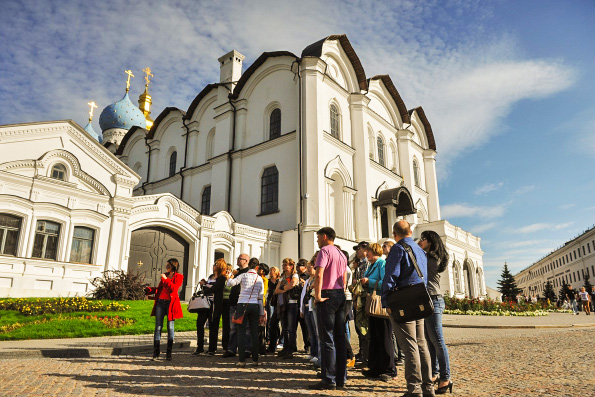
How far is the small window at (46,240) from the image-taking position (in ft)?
50.0

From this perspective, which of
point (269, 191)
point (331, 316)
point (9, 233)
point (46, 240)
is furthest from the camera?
point (269, 191)

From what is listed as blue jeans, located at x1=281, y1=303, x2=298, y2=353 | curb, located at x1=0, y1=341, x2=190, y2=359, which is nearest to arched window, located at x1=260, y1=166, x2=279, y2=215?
blue jeans, located at x1=281, y1=303, x2=298, y2=353

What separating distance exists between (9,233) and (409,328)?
15590mm

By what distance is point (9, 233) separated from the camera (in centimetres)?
1470

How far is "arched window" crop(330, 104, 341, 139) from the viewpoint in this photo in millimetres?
25000

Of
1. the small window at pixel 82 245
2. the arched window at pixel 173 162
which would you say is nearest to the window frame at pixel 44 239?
the small window at pixel 82 245

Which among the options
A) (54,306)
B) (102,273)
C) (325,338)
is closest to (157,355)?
(325,338)

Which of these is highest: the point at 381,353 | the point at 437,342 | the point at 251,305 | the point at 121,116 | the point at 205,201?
the point at 121,116

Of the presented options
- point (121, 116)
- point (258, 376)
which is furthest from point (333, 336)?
point (121, 116)

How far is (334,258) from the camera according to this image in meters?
5.54

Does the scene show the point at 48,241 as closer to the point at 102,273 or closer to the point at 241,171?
the point at 102,273

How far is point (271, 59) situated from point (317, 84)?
4689 mm

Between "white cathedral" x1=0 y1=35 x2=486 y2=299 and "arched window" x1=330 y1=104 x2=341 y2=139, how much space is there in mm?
155

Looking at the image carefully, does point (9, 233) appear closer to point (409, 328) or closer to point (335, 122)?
point (409, 328)
